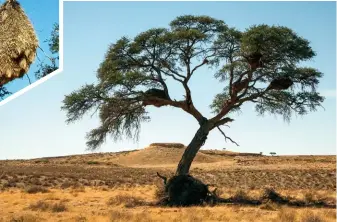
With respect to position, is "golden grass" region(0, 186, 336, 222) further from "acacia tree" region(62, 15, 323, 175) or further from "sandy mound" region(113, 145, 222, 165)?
"sandy mound" region(113, 145, 222, 165)

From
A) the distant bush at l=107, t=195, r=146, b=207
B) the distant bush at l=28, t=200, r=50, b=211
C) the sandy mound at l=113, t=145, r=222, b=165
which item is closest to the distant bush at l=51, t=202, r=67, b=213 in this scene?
the distant bush at l=28, t=200, r=50, b=211

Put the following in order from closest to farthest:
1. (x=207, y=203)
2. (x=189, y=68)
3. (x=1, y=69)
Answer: (x=1, y=69)
(x=207, y=203)
(x=189, y=68)

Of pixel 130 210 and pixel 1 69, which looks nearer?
pixel 1 69

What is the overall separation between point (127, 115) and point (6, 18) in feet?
46.7

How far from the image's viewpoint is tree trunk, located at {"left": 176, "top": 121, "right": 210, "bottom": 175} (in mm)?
21688

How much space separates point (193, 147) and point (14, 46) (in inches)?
555

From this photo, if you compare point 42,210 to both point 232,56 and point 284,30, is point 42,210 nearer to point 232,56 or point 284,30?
point 232,56

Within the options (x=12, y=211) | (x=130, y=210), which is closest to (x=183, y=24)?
(x=130, y=210)

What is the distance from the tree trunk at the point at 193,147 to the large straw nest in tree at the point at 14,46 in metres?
13.8

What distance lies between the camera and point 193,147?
21.7 meters

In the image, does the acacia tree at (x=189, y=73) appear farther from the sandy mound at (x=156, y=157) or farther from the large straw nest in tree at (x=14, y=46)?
the sandy mound at (x=156, y=157)

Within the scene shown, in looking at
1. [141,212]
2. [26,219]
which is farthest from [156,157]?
[26,219]

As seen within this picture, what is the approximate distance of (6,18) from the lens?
27.2 feet

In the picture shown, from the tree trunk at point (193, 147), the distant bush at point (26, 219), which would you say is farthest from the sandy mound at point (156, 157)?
the distant bush at point (26, 219)
